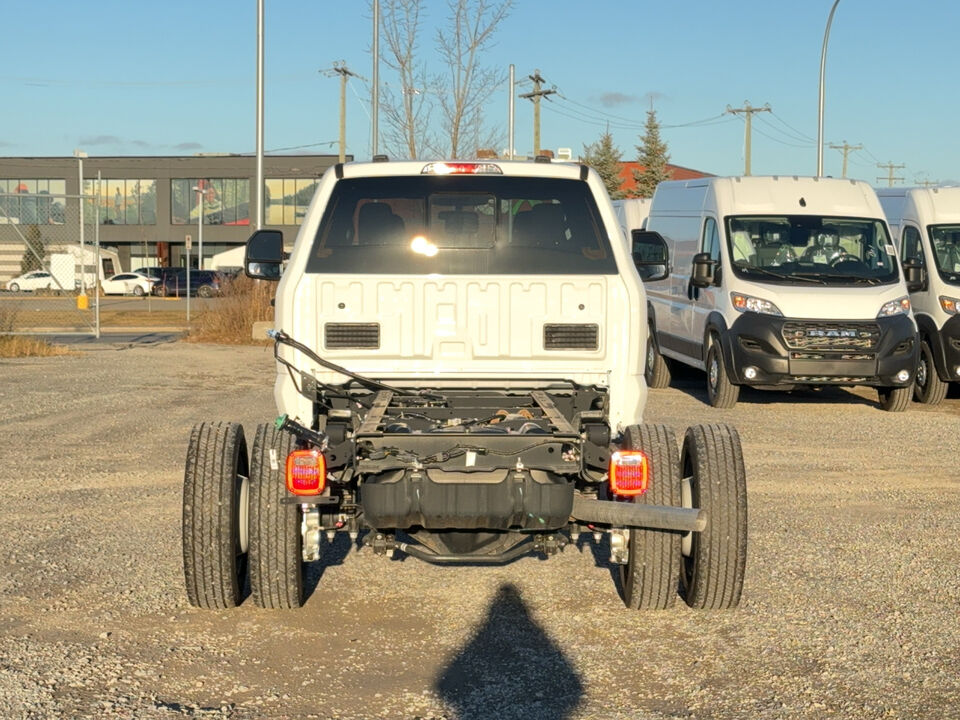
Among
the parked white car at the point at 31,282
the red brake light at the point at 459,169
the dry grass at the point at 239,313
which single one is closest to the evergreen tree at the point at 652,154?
the parked white car at the point at 31,282

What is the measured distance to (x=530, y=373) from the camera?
6.88 metres

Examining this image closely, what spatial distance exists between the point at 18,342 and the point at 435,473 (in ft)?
61.4

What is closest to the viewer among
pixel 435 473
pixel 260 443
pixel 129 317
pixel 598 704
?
pixel 598 704

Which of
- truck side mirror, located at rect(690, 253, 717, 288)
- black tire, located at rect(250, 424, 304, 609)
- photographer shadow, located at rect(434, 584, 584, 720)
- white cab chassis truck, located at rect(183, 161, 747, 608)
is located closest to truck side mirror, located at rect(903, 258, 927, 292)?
truck side mirror, located at rect(690, 253, 717, 288)

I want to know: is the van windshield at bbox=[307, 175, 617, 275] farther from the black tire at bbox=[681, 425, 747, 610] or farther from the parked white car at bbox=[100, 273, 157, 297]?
the parked white car at bbox=[100, 273, 157, 297]

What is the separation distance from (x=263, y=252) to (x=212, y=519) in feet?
6.42

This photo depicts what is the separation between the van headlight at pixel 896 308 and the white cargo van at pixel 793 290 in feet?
0.05

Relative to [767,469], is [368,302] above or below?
above

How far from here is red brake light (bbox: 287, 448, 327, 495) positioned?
5.87 meters

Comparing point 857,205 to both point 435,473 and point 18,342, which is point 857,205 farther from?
point 18,342

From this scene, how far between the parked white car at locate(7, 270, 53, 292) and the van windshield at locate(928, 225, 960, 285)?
179ft

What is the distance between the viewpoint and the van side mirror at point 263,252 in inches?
299

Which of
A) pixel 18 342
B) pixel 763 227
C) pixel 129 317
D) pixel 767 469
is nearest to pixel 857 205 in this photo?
pixel 763 227

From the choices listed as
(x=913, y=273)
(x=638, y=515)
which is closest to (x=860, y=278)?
(x=913, y=273)
